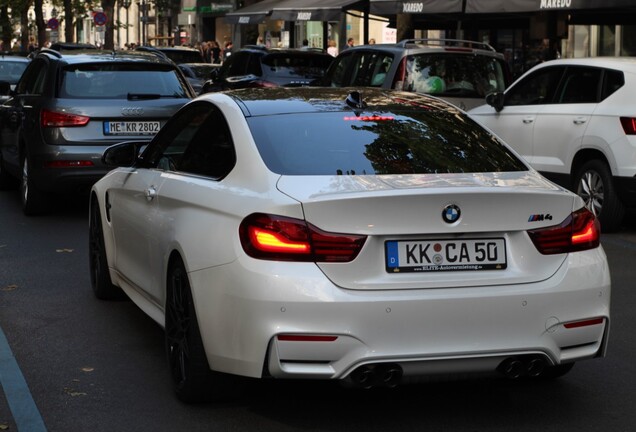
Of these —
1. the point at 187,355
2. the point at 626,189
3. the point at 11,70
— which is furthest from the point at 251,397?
the point at 11,70

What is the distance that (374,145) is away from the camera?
5.77 metres

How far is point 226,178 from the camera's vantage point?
18.6ft

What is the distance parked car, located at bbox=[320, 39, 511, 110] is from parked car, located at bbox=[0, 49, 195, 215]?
11.7 feet

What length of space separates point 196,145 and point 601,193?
6465 mm

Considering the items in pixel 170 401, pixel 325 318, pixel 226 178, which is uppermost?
pixel 226 178

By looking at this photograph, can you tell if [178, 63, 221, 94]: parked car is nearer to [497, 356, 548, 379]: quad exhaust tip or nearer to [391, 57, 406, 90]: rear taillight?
[391, 57, 406, 90]: rear taillight

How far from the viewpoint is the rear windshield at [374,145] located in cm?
555

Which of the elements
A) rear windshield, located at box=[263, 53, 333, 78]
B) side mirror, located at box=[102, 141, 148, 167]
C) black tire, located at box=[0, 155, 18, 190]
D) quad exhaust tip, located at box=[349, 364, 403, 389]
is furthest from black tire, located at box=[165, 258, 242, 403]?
rear windshield, located at box=[263, 53, 333, 78]

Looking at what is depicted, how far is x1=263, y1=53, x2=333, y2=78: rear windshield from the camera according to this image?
74.3 feet

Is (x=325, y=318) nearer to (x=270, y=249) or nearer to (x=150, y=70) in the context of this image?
(x=270, y=249)

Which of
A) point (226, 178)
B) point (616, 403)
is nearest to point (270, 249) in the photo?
point (226, 178)

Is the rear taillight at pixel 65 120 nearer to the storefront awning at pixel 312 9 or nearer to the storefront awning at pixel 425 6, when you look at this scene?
the storefront awning at pixel 425 6

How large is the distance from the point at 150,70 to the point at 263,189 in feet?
25.6

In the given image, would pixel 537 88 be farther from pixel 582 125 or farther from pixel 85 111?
pixel 85 111
